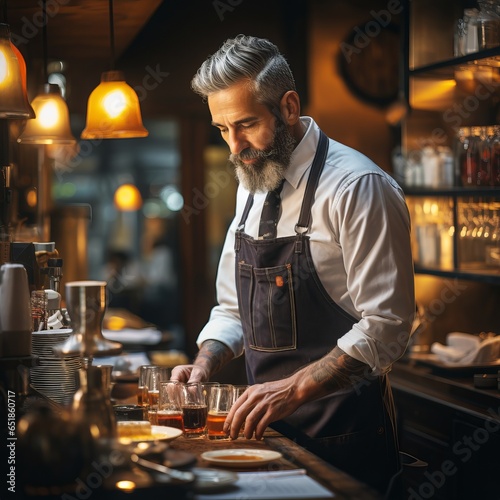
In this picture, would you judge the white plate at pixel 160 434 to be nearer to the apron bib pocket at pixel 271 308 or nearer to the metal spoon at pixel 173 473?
the metal spoon at pixel 173 473

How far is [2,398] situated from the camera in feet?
7.17

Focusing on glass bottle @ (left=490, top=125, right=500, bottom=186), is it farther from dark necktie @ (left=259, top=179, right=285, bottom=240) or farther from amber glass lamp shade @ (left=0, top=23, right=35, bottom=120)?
amber glass lamp shade @ (left=0, top=23, right=35, bottom=120)

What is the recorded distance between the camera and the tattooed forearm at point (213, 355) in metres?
2.87

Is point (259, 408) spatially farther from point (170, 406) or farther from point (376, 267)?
point (376, 267)

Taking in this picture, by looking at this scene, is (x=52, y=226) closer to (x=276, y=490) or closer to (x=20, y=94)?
(x=20, y=94)

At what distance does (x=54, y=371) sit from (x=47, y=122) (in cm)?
132

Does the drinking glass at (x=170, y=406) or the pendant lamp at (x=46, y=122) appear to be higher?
the pendant lamp at (x=46, y=122)

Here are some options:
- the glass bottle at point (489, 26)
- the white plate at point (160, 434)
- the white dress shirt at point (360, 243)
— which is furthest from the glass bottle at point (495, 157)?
the white plate at point (160, 434)

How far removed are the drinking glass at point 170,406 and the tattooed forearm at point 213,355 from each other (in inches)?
15.5

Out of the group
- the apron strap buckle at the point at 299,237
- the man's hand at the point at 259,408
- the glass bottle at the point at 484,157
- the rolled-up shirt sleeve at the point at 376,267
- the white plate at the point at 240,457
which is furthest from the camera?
the glass bottle at the point at 484,157

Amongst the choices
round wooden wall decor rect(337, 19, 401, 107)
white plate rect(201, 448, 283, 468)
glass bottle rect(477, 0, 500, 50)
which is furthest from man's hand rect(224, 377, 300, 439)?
round wooden wall decor rect(337, 19, 401, 107)

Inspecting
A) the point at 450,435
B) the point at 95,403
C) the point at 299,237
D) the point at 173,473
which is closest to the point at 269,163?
the point at 299,237

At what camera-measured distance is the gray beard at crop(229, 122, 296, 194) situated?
9.24ft

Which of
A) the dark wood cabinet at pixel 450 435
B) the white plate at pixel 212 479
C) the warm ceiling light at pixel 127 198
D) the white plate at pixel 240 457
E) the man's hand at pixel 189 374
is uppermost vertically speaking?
the warm ceiling light at pixel 127 198
